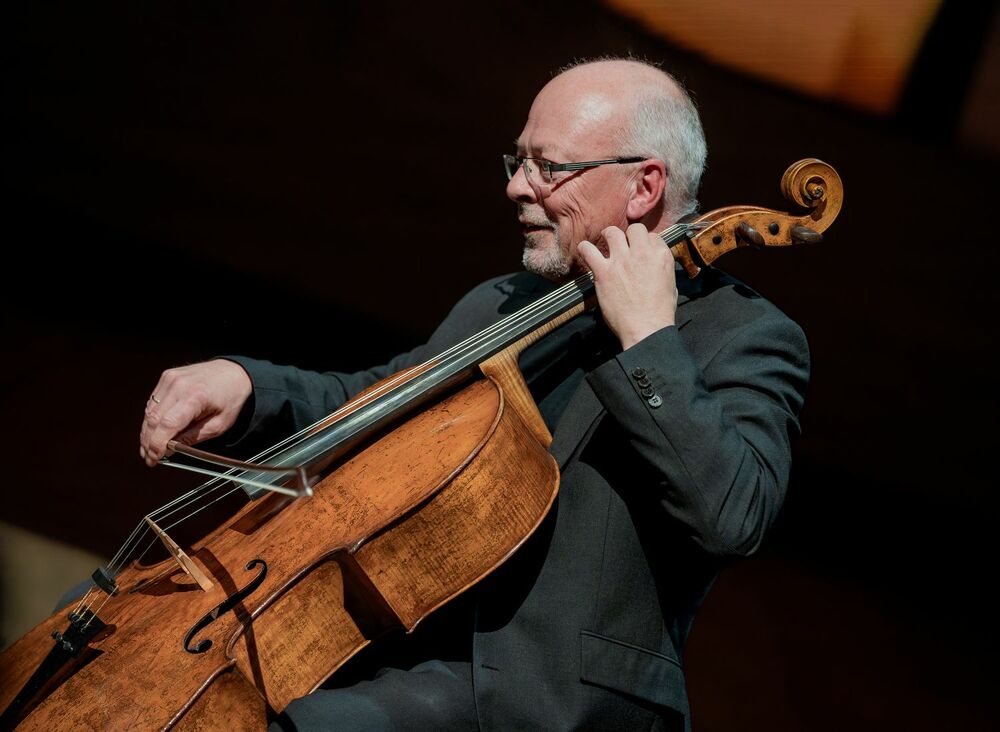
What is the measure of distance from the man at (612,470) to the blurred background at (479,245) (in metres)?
1.10

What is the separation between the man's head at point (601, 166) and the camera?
1737 millimetres

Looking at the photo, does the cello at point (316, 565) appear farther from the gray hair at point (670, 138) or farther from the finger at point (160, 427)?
the gray hair at point (670, 138)

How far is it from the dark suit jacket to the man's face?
0.26 metres

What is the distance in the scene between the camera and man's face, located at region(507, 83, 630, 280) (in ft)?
5.69

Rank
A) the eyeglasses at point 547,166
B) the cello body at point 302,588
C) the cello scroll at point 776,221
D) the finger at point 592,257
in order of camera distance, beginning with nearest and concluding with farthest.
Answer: the cello body at point 302,588
the finger at point 592,257
the cello scroll at point 776,221
the eyeglasses at point 547,166

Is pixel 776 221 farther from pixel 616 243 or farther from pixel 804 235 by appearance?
pixel 616 243

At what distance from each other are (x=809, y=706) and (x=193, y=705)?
206 cm

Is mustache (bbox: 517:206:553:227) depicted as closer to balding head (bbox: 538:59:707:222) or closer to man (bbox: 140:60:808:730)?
man (bbox: 140:60:808:730)

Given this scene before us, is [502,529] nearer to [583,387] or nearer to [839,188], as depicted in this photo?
[583,387]

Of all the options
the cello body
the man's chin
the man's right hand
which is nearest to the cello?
the cello body

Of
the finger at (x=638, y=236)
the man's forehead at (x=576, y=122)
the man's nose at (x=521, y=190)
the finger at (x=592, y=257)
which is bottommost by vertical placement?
the man's nose at (x=521, y=190)

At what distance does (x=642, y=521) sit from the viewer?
1.48m

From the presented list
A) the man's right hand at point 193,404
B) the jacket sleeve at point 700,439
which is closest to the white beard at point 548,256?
the jacket sleeve at point 700,439

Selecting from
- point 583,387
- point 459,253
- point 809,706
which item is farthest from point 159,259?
point 809,706
